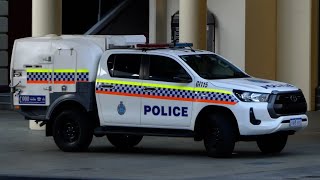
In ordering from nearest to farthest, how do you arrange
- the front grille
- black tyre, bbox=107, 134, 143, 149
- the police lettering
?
1. the front grille
2. the police lettering
3. black tyre, bbox=107, 134, 143, 149

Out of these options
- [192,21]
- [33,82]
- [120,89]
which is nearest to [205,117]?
[120,89]

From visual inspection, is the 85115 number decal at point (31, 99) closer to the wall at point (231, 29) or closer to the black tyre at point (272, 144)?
the black tyre at point (272, 144)

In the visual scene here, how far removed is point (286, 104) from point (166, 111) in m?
1.98

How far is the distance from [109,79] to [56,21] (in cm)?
534

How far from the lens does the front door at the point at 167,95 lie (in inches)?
578

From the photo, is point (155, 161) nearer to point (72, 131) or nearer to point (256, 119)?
point (256, 119)

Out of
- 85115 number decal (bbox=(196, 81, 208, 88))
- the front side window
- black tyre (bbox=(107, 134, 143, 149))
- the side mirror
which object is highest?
the front side window

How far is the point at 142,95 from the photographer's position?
15.0 meters

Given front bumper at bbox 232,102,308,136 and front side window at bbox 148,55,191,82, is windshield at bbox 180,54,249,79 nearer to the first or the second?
front side window at bbox 148,55,191,82

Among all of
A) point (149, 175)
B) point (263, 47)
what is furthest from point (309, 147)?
point (263, 47)

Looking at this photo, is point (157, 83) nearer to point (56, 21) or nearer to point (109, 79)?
point (109, 79)

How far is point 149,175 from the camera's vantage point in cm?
1267

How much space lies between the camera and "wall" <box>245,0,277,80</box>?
25.9 m

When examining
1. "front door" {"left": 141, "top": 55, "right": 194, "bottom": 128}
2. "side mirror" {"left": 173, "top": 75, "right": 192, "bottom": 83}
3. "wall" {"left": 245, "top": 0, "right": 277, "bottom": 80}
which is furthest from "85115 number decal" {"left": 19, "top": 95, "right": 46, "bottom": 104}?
"wall" {"left": 245, "top": 0, "right": 277, "bottom": 80}
